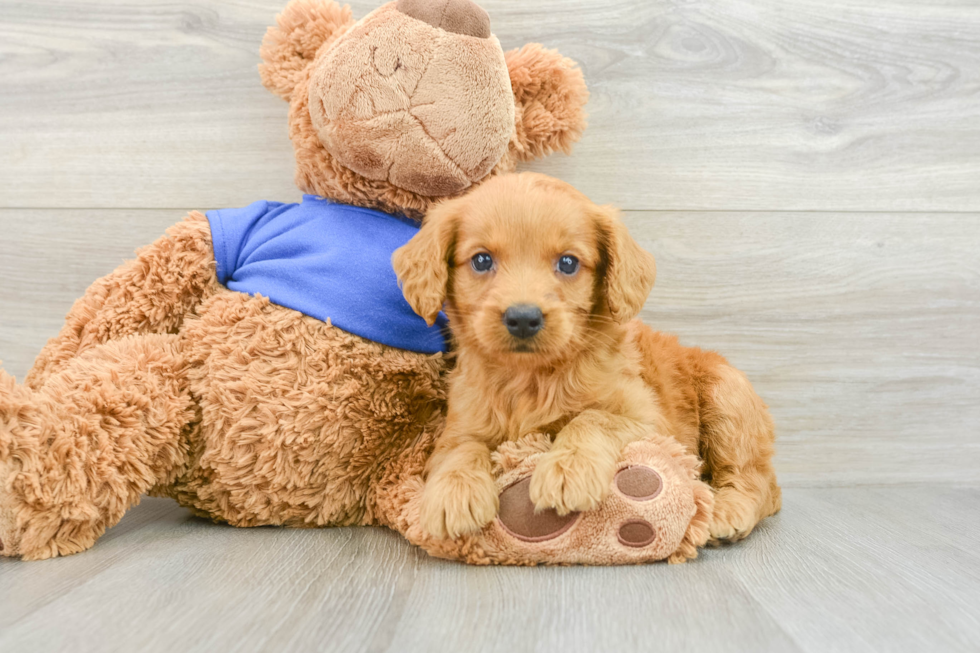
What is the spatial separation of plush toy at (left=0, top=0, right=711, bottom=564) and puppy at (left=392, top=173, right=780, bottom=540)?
7 cm

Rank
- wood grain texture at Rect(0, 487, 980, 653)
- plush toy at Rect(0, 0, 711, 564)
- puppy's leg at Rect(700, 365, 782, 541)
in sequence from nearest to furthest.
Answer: wood grain texture at Rect(0, 487, 980, 653) → plush toy at Rect(0, 0, 711, 564) → puppy's leg at Rect(700, 365, 782, 541)

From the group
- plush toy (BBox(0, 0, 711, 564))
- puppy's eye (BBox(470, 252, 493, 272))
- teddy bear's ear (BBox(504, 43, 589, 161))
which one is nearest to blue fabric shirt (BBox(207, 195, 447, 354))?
plush toy (BBox(0, 0, 711, 564))

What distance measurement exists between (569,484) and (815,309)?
3.96ft

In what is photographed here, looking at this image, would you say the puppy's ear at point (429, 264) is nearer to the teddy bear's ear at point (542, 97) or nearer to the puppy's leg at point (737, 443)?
the teddy bear's ear at point (542, 97)

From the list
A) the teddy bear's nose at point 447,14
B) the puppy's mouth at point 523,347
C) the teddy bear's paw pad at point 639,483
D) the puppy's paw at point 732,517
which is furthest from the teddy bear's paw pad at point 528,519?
the teddy bear's nose at point 447,14

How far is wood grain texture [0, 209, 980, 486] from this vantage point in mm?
2035

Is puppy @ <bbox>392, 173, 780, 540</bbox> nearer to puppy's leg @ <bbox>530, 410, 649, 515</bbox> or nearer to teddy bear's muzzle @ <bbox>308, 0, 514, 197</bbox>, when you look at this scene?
puppy's leg @ <bbox>530, 410, 649, 515</bbox>

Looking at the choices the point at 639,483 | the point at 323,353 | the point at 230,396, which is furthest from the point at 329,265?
the point at 639,483

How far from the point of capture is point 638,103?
6.58 feet

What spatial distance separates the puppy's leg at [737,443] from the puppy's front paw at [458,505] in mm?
592

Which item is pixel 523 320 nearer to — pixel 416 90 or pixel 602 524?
pixel 602 524

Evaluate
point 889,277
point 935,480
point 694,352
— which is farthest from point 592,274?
point 935,480

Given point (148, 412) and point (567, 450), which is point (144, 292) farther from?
point (567, 450)

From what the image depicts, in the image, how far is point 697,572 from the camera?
1.33 meters
